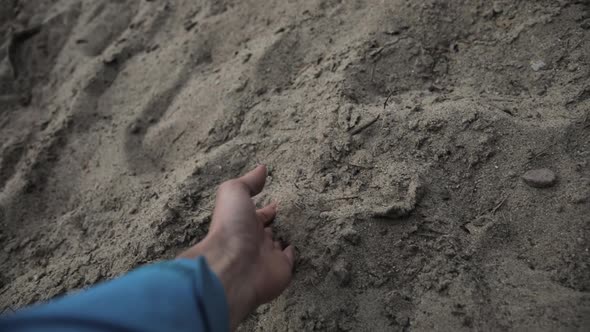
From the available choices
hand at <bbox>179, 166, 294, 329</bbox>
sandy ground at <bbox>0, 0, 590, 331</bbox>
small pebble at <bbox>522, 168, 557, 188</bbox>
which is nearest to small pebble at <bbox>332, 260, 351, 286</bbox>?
sandy ground at <bbox>0, 0, 590, 331</bbox>

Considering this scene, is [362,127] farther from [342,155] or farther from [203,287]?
[203,287]

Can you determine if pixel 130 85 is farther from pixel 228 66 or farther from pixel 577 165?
pixel 577 165

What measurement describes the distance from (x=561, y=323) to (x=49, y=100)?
2344mm

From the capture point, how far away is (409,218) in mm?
1262

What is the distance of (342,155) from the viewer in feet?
4.71

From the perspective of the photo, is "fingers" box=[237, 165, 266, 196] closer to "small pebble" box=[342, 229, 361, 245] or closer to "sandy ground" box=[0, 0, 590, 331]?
"sandy ground" box=[0, 0, 590, 331]

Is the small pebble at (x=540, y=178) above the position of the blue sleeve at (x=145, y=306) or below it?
below

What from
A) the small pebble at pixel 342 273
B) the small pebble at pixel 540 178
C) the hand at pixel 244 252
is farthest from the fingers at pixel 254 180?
the small pebble at pixel 540 178

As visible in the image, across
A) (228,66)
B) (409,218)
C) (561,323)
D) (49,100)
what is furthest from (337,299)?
(49,100)

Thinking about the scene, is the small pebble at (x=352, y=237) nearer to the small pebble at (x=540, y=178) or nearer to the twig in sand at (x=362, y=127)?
the twig in sand at (x=362, y=127)

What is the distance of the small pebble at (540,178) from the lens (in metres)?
1.21

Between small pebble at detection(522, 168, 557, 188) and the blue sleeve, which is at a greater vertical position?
the blue sleeve

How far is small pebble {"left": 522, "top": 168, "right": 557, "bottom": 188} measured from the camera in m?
1.21

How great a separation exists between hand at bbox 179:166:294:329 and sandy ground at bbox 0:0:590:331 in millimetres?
75
